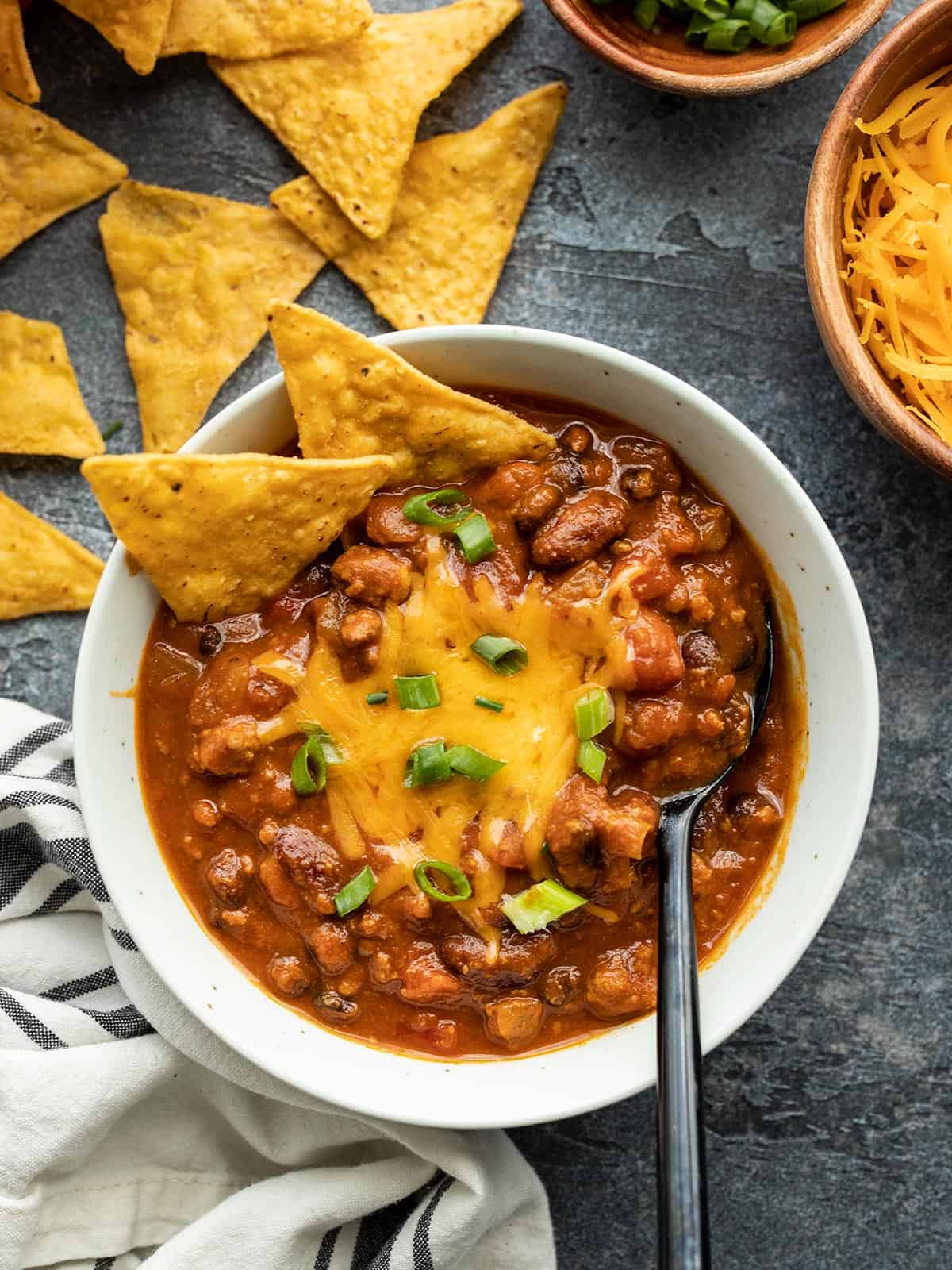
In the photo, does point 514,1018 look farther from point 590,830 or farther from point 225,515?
point 225,515

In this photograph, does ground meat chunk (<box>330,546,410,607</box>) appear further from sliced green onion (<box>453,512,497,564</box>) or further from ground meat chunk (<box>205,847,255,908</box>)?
ground meat chunk (<box>205,847,255,908</box>)

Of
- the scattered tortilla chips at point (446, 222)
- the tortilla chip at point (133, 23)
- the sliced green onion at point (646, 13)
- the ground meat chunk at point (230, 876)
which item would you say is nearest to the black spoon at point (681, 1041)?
the ground meat chunk at point (230, 876)

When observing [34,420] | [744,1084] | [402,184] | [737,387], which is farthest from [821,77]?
[744,1084]

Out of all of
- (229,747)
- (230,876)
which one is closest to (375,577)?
(229,747)

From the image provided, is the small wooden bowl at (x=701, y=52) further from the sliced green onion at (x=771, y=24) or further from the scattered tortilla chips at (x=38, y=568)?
the scattered tortilla chips at (x=38, y=568)

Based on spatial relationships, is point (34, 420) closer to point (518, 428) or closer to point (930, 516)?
point (518, 428)
